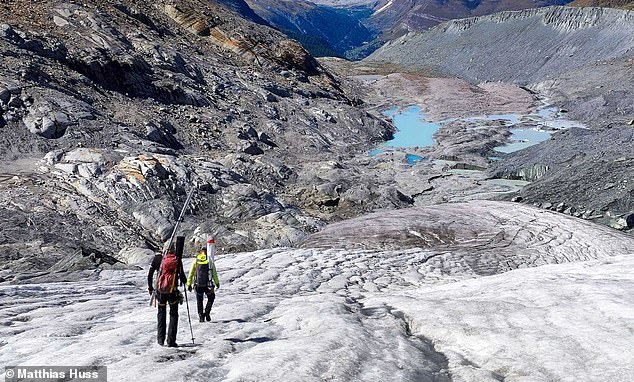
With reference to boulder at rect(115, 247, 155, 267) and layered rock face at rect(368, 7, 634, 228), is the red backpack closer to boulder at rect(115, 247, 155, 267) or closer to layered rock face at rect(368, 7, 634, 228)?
boulder at rect(115, 247, 155, 267)

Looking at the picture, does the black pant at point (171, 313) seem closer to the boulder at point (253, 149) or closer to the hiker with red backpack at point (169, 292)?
the hiker with red backpack at point (169, 292)

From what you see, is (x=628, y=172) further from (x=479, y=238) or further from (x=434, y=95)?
(x=434, y=95)

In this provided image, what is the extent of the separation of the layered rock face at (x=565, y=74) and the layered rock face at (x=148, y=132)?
493 inches

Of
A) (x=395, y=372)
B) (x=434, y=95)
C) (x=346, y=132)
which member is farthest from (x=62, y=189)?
(x=434, y=95)

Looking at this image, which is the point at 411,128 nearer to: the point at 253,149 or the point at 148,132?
the point at 253,149

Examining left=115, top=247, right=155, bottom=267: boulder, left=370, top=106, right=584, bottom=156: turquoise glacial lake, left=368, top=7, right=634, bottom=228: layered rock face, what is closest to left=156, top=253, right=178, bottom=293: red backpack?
left=115, top=247, right=155, bottom=267: boulder

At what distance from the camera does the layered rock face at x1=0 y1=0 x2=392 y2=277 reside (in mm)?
19734

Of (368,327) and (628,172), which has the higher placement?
(628,172)

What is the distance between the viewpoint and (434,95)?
2859 inches

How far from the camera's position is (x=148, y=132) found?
98.2ft

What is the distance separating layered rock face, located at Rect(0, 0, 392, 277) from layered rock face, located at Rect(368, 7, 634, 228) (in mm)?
12516

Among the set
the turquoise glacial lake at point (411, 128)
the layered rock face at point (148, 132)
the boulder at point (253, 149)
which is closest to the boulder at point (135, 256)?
the layered rock face at point (148, 132)

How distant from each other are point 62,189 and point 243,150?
14070 millimetres

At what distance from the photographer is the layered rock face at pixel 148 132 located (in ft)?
64.7
